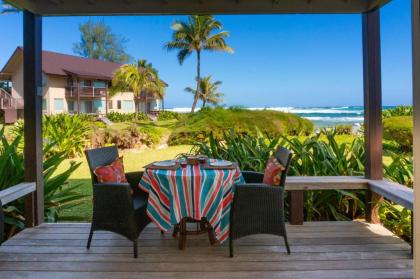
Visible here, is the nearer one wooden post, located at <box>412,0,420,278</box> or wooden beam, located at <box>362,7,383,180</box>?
wooden post, located at <box>412,0,420,278</box>

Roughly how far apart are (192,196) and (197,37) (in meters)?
18.4

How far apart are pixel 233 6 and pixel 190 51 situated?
17.5m

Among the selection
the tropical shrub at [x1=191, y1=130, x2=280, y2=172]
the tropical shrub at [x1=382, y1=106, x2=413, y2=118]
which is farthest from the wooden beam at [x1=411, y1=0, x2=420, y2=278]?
the tropical shrub at [x1=382, y1=106, x2=413, y2=118]

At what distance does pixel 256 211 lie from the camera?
2.99 m

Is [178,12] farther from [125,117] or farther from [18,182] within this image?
[125,117]

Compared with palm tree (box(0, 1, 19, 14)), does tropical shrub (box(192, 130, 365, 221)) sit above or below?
below

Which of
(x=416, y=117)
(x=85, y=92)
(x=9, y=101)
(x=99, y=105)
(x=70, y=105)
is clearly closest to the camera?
(x=416, y=117)

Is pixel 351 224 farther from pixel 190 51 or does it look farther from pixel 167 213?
pixel 190 51

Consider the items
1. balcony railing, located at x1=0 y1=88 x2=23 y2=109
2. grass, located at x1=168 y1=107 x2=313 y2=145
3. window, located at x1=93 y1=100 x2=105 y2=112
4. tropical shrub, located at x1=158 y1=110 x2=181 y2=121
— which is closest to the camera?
grass, located at x1=168 y1=107 x2=313 y2=145

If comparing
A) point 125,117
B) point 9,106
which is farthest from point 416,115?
point 125,117

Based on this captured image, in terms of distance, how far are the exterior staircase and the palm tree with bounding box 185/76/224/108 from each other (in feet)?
30.3

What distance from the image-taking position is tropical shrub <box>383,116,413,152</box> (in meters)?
7.63

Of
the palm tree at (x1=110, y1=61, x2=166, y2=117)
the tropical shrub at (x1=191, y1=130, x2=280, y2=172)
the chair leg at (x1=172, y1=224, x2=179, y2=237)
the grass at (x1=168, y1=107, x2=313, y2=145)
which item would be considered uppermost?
the palm tree at (x1=110, y1=61, x2=166, y2=117)

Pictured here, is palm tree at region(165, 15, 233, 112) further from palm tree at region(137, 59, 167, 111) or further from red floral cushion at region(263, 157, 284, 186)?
red floral cushion at region(263, 157, 284, 186)
